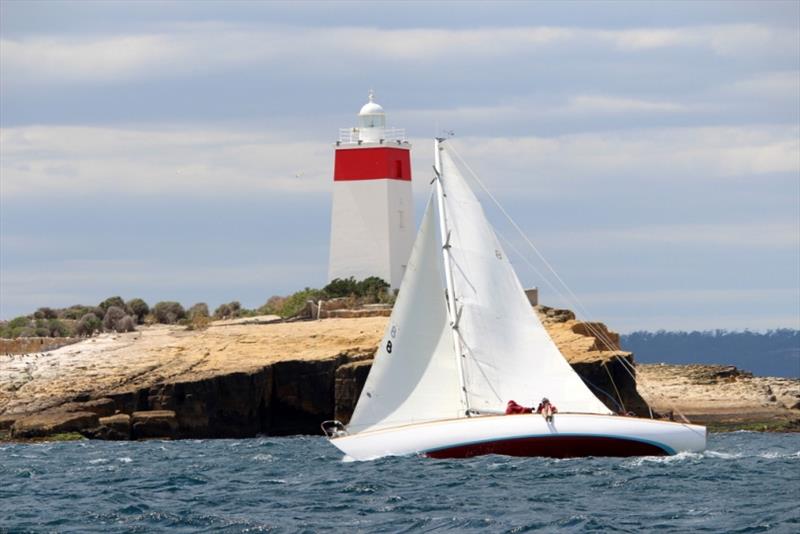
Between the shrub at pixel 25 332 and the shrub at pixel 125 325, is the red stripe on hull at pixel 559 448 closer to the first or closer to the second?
the shrub at pixel 125 325

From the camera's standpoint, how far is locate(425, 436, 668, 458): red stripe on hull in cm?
3475

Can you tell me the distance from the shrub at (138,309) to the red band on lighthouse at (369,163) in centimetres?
1060

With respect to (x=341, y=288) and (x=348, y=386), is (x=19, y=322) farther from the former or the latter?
(x=348, y=386)

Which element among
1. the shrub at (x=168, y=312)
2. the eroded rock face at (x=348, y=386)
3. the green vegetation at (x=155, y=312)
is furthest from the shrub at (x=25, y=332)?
the eroded rock face at (x=348, y=386)

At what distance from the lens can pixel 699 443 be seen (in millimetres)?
35594

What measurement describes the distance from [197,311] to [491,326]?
3591 cm

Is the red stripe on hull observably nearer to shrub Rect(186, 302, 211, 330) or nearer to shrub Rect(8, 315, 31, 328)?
shrub Rect(186, 302, 211, 330)

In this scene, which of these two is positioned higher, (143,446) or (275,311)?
(275,311)

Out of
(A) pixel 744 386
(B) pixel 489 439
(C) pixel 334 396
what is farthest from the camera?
(A) pixel 744 386

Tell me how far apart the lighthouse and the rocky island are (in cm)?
796

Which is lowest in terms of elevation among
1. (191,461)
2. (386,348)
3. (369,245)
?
(191,461)

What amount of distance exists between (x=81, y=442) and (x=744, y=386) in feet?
83.9

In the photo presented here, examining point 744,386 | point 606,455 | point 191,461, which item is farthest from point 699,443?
point 744,386

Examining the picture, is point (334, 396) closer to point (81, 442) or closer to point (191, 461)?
point (81, 442)
